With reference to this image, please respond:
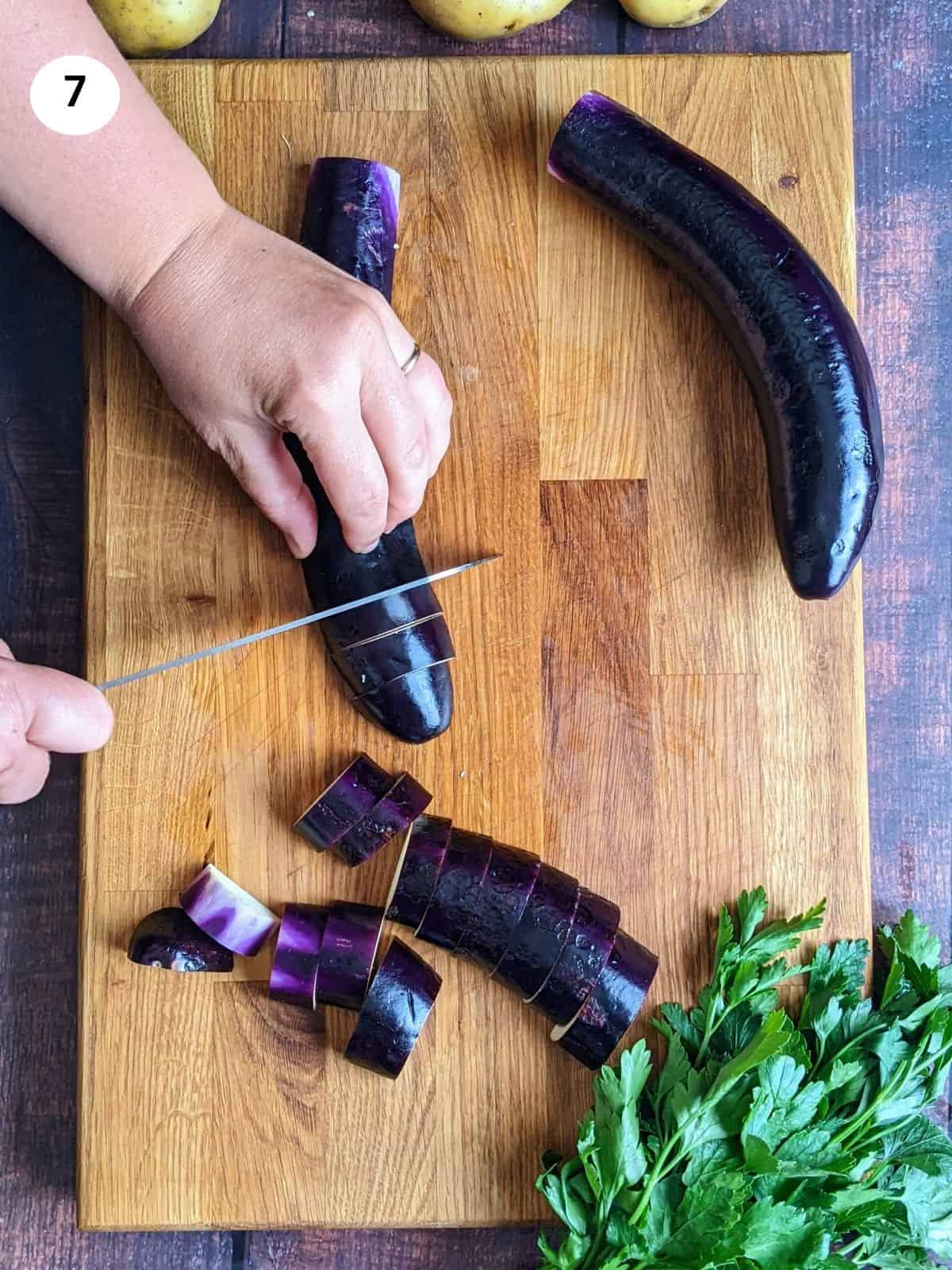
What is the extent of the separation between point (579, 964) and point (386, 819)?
0.39m

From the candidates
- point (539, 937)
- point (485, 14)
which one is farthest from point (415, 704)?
point (485, 14)

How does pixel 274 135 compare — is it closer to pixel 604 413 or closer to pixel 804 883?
pixel 604 413

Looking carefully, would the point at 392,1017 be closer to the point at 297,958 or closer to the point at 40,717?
the point at 297,958

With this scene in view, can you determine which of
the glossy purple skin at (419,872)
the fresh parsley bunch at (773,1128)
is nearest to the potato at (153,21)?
the glossy purple skin at (419,872)

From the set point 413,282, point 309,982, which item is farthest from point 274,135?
point 309,982

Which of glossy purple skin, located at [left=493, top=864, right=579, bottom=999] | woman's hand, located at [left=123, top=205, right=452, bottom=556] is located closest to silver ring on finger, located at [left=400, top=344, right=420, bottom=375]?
woman's hand, located at [left=123, top=205, right=452, bottom=556]

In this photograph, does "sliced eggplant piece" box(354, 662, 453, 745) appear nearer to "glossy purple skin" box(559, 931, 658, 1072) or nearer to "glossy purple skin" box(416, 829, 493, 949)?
"glossy purple skin" box(416, 829, 493, 949)

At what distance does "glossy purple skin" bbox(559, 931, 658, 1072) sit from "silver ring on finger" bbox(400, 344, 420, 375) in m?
0.97

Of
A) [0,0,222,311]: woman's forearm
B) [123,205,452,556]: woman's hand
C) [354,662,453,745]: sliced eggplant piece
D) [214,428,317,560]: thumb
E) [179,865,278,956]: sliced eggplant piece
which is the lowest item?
[179,865,278,956]: sliced eggplant piece

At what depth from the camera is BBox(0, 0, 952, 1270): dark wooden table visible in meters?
2.12

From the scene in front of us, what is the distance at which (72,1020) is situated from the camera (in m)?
2.14

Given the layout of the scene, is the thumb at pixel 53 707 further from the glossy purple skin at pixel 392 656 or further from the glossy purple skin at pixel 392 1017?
the glossy purple skin at pixel 392 1017

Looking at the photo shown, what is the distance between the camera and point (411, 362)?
1821 mm

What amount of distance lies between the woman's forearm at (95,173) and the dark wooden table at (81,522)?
0.42 m
